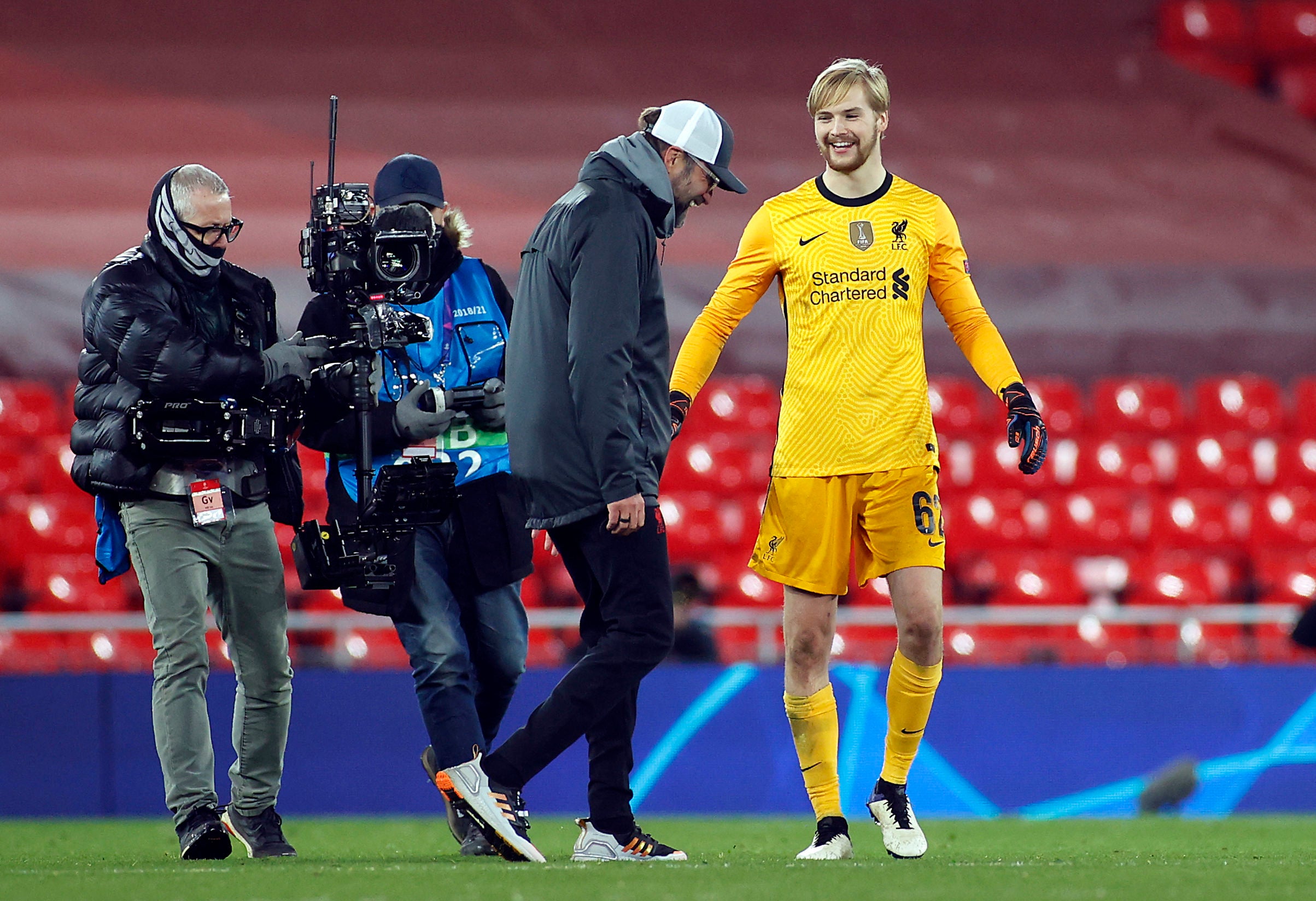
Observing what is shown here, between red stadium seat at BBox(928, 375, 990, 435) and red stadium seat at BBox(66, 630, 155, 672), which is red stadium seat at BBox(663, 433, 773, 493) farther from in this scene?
red stadium seat at BBox(66, 630, 155, 672)

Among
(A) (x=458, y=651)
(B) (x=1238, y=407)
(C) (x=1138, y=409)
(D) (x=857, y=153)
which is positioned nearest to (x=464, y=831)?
(A) (x=458, y=651)

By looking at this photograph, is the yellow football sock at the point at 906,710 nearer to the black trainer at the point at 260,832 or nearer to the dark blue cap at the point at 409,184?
the black trainer at the point at 260,832

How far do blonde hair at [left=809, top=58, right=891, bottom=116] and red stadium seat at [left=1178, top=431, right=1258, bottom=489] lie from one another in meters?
7.17

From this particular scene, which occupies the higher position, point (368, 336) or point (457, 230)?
point (457, 230)

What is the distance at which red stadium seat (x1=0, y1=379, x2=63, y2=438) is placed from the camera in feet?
37.5

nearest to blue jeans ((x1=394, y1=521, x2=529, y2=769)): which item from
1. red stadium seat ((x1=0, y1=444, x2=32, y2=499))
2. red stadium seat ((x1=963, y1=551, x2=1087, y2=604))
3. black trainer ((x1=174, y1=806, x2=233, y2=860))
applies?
black trainer ((x1=174, y1=806, x2=233, y2=860))

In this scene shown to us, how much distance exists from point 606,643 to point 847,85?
164cm

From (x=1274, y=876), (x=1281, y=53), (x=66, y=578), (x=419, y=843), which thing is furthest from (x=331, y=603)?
(x=1281, y=53)

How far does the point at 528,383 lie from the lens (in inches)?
178

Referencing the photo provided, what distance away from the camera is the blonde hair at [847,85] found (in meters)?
4.78

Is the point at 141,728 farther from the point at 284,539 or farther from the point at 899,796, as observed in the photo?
the point at 899,796

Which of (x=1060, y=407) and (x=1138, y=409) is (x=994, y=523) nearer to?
(x=1060, y=407)

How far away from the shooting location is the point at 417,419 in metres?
4.94

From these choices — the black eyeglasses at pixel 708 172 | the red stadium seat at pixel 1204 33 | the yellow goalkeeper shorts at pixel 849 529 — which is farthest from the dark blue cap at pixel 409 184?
the red stadium seat at pixel 1204 33
